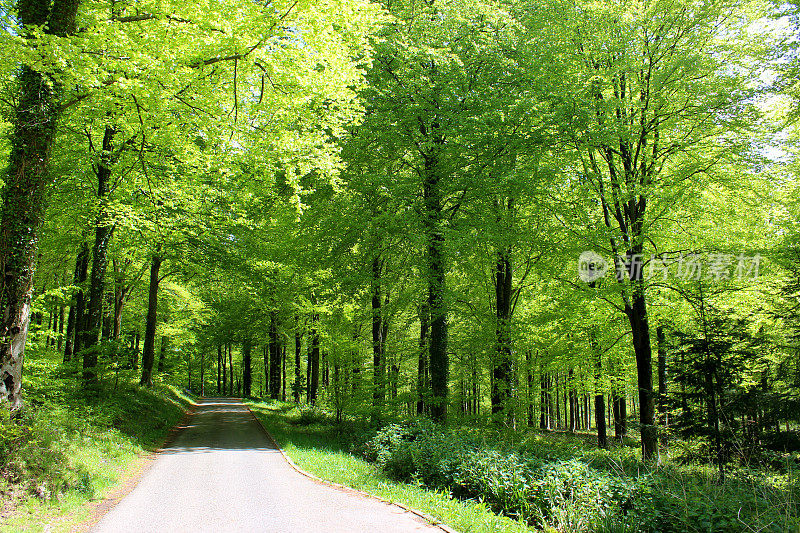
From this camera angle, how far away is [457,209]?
14.9 metres

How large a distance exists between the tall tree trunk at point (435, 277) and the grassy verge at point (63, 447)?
26.9 feet

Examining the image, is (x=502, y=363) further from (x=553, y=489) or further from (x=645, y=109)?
(x=645, y=109)

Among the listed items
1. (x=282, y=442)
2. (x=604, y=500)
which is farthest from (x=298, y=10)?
(x=282, y=442)

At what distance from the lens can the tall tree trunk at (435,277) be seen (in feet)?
45.0

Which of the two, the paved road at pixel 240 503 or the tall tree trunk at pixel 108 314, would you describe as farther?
the tall tree trunk at pixel 108 314

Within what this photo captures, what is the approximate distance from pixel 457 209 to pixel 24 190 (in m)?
11.1

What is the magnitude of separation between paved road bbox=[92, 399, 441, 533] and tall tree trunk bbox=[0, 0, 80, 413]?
2603 millimetres

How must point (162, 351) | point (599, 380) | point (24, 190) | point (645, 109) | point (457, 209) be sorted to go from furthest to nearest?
1. point (162, 351)
2. point (599, 380)
3. point (457, 209)
4. point (645, 109)
5. point (24, 190)

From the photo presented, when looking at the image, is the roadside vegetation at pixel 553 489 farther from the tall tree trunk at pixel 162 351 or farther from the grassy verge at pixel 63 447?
the tall tree trunk at pixel 162 351

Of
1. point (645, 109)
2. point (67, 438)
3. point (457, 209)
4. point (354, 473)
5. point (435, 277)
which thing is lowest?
point (354, 473)

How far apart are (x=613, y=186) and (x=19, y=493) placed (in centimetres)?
1371

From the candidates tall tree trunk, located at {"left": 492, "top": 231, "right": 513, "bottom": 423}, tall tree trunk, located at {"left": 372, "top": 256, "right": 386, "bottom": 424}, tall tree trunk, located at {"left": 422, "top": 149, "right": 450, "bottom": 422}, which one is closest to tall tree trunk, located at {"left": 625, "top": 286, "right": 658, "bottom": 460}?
tall tree trunk, located at {"left": 492, "top": 231, "right": 513, "bottom": 423}

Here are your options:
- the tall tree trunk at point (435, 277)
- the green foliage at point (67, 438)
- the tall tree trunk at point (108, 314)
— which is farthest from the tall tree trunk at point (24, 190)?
A: the tall tree trunk at point (108, 314)

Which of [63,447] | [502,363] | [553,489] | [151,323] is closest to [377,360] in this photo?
[502,363]
